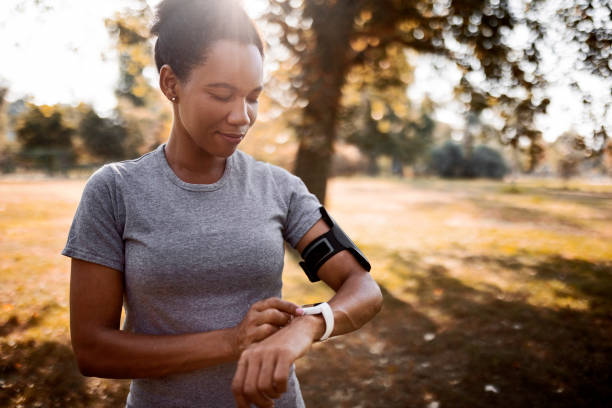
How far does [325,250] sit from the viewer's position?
161cm

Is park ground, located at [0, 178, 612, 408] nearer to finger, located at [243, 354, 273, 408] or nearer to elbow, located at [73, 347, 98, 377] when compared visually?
elbow, located at [73, 347, 98, 377]

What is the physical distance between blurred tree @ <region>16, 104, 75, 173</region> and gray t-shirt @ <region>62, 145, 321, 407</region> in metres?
39.2

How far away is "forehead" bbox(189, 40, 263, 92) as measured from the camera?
1438 mm

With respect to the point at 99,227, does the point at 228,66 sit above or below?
above

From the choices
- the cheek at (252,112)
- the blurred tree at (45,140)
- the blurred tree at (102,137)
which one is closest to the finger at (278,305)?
the cheek at (252,112)

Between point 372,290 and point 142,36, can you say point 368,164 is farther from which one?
point 372,290

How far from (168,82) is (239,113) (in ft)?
1.04

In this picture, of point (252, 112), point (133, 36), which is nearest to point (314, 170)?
point (133, 36)

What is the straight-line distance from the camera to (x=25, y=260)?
8.25 m

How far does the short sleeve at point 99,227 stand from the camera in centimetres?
129

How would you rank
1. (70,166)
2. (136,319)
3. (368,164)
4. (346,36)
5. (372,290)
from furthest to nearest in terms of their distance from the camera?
1. (368,164)
2. (70,166)
3. (346,36)
4. (372,290)
5. (136,319)

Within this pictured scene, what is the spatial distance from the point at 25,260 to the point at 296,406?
890 centimetres

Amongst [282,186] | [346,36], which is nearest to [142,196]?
[282,186]

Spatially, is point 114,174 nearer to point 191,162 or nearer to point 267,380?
point 191,162
